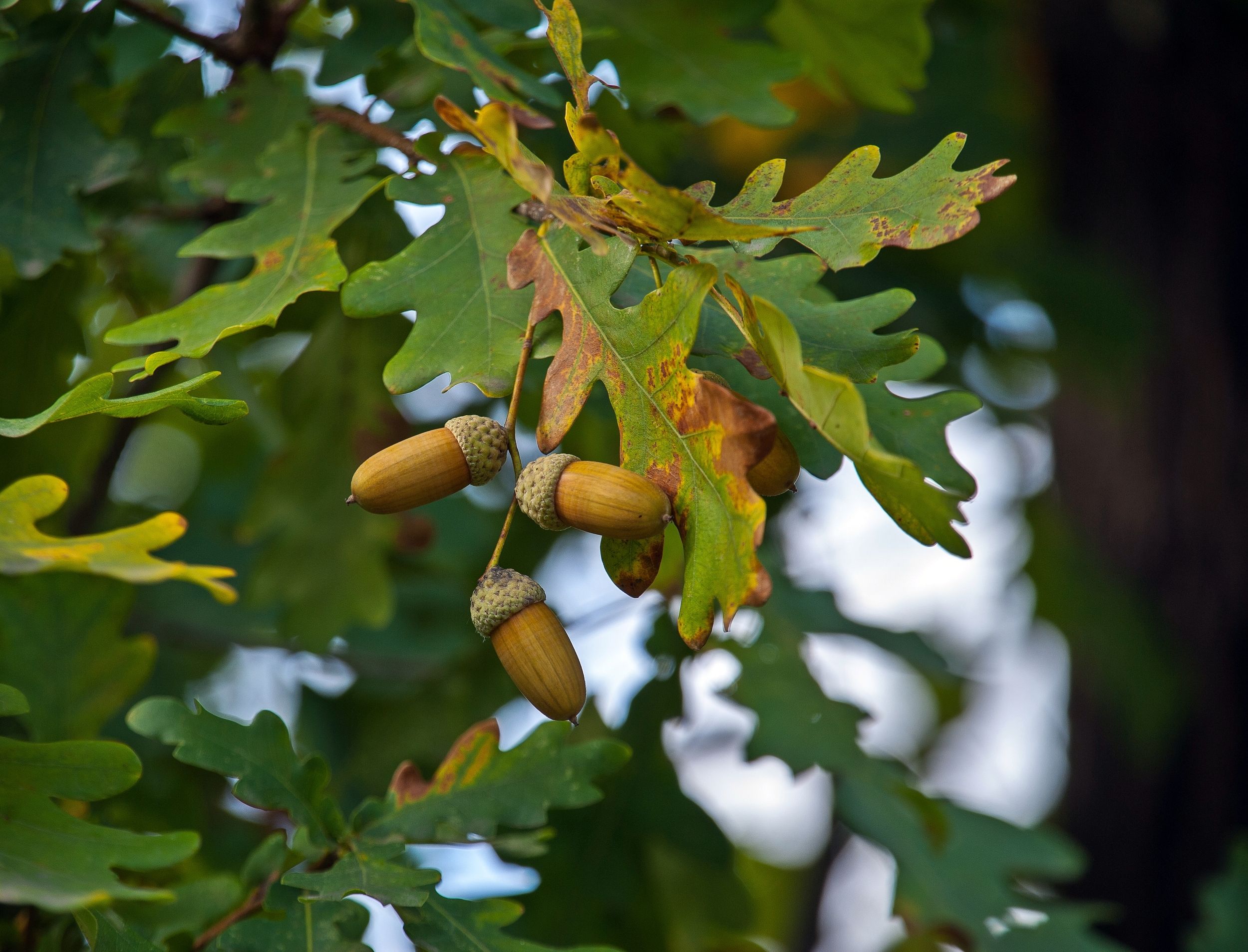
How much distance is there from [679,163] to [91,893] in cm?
153

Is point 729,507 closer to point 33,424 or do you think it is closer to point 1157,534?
point 33,424

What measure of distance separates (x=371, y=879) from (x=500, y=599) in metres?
0.24

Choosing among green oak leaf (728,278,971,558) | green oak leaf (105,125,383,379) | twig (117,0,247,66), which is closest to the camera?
green oak leaf (728,278,971,558)

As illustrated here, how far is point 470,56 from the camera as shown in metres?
0.80

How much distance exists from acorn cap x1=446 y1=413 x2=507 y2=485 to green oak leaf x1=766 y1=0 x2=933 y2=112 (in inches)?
27.5

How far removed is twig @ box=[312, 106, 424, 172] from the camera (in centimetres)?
91

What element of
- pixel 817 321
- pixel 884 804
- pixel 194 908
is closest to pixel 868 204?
pixel 817 321

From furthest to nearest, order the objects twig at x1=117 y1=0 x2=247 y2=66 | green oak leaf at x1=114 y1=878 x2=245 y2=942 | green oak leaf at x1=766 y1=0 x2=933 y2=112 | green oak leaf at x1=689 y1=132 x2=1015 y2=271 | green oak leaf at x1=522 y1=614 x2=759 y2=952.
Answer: green oak leaf at x1=522 y1=614 x2=759 y2=952 → green oak leaf at x1=766 y1=0 x2=933 y2=112 → twig at x1=117 y1=0 x2=247 y2=66 → green oak leaf at x1=114 y1=878 x2=245 y2=942 → green oak leaf at x1=689 y1=132 x2=1015 y2=271

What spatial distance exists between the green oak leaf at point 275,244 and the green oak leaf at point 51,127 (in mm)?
177

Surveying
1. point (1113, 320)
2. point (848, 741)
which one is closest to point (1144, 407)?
point (1113, 320)

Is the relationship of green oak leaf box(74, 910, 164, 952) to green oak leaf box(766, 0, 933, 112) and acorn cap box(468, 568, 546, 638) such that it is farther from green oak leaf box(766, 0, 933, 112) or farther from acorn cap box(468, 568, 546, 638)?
green oak leaf box(766, 0, 933, 112)

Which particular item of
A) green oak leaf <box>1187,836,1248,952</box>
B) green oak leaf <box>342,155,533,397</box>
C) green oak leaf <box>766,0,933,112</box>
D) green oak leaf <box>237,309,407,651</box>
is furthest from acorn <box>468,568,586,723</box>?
green oak leaf <box>1187,836,1248,952</box>

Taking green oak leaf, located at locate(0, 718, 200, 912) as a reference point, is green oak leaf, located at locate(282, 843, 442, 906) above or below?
below

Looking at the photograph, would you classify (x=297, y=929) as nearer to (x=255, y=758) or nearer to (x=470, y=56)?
(x=255, y=758)
